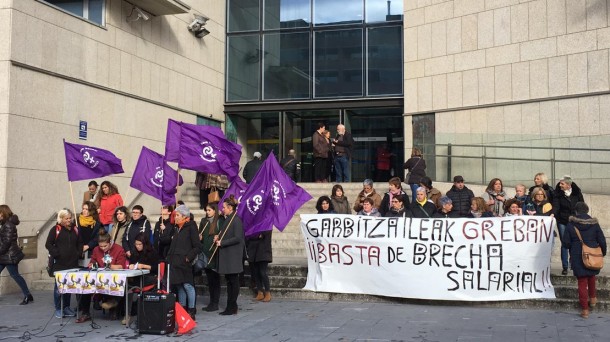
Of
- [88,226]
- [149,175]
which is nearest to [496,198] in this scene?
[149,175]

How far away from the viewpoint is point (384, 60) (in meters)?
21.1

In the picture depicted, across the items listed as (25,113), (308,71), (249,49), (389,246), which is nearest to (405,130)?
(308,71)

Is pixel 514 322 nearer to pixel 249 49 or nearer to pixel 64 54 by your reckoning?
pixel 64 54

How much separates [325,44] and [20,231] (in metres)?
12.3

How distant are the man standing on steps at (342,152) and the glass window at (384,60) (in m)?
3.89

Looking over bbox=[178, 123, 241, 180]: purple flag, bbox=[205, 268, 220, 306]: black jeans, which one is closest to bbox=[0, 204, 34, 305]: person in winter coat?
bbox=[178, 123, 241, 180]: purple flag

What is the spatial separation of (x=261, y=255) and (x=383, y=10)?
500 inches

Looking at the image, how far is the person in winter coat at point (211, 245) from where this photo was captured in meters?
10.3

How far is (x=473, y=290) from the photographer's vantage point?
10414 millimetres

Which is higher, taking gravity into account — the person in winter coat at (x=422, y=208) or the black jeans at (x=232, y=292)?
the person in winter coat at (x=422, y=208)

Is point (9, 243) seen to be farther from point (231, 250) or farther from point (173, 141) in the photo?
point (231, 250)

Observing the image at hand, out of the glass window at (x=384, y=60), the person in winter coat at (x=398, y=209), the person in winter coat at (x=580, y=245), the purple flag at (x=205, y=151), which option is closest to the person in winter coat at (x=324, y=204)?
the person in winter coat at (x=398, y=209)

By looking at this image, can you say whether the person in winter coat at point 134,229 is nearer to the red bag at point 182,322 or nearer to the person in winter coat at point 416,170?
the red bag at point 182,322

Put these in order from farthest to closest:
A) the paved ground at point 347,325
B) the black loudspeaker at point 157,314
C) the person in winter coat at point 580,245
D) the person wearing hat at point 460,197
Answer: the person wearing hat at point 460,197
the person in winter coat at point 580,245
the black loudspeaker at point 157,314
the paved ground at point 347,325
